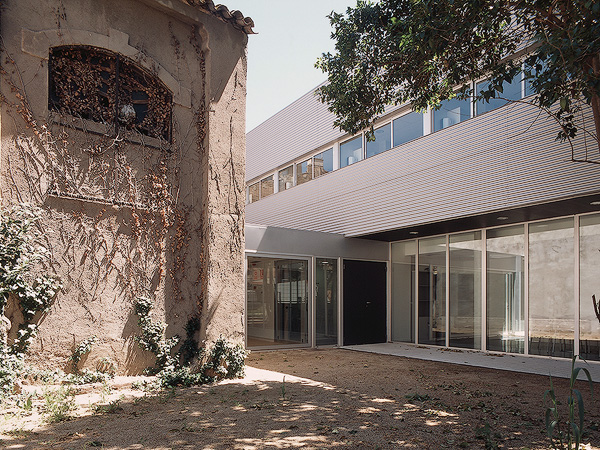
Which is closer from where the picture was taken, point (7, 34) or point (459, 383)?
point (7, 34)

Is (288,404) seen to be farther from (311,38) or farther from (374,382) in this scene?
(311,38)

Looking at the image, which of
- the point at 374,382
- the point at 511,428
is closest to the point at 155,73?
the point at 374,382

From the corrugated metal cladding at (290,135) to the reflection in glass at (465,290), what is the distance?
5016 millimetres

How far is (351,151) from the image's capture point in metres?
15.0

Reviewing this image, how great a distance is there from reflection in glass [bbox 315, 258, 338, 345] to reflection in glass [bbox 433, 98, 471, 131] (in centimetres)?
460

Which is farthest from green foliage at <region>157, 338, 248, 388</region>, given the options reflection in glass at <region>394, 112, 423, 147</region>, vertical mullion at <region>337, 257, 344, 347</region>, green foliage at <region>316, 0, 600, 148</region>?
reflection in glass at <region>394, 112, 423, 147</region>

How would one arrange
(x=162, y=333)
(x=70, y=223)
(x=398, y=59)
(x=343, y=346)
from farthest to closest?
(x=343, y=346) < (x=398, y=59) < (x=162, y=333) < (x=70, y=223)

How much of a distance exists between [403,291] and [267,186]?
25.2 ft

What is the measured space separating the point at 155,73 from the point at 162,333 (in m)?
3.76

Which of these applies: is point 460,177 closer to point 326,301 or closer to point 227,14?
point 326,301

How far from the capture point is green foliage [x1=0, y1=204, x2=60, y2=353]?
566 cm

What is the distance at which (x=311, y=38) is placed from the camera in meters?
11.0

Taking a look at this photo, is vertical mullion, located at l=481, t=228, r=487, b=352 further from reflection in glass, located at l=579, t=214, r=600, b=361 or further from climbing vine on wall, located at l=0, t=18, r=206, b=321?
climbing vine on wall, located at l=0, t=18, r=206, b=321

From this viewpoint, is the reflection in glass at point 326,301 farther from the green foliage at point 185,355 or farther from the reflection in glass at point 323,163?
the green foliage at point 185,355
